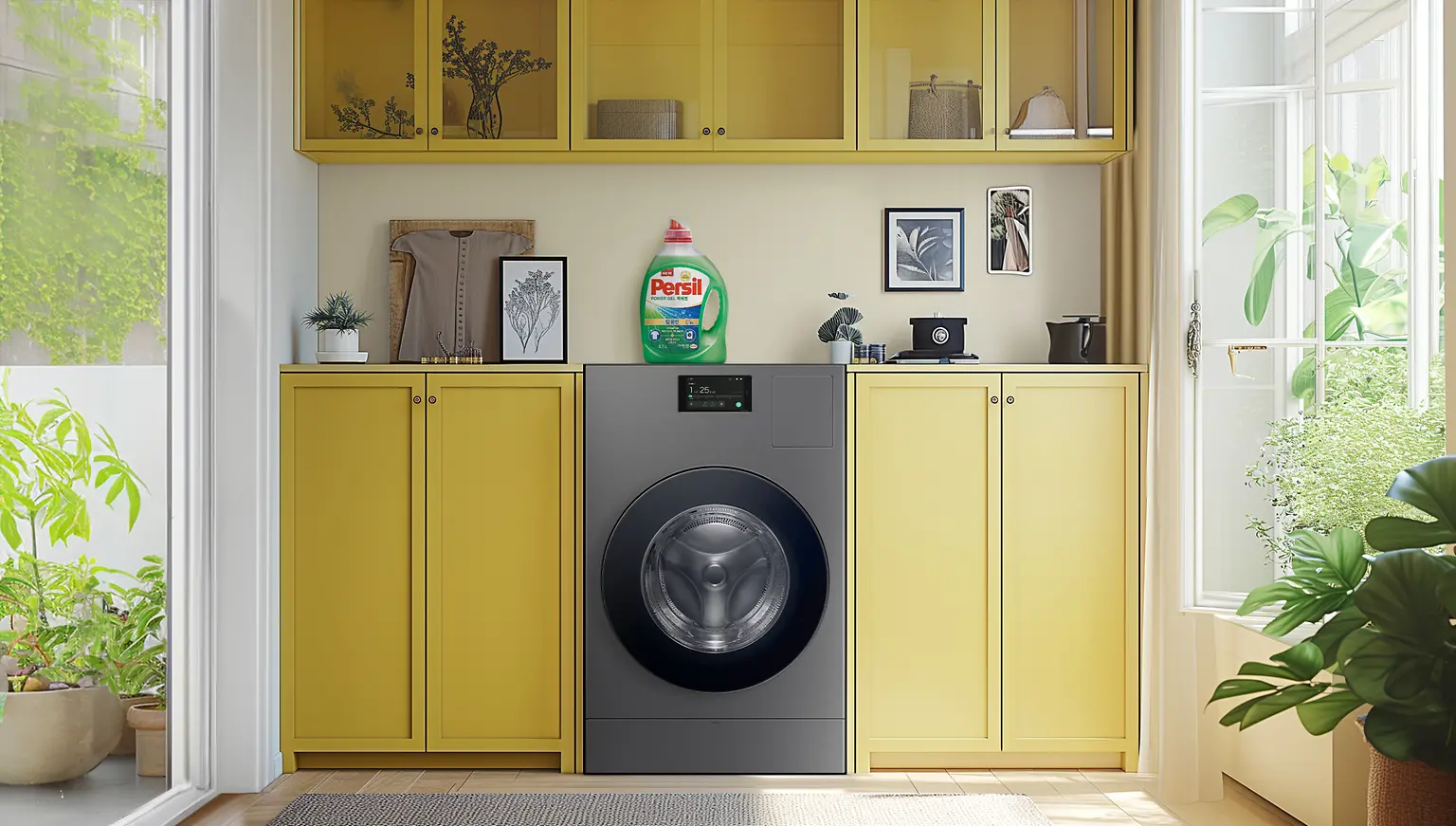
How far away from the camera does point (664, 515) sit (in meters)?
2.77

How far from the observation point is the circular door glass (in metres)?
2.78

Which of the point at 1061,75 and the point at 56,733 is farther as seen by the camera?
the point at 1061,75

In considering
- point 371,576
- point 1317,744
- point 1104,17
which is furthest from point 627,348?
point 1317,744

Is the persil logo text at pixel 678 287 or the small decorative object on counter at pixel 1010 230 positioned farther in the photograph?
the small decorative object on counter at pixel 1010 230

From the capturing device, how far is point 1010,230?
320 cm

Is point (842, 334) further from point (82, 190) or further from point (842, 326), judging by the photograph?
point (82, 190)

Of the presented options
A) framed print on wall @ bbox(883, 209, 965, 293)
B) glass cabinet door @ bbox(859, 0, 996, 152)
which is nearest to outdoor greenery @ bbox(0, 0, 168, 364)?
glass cabinet door @ bbox(859, 0, 996, 152)

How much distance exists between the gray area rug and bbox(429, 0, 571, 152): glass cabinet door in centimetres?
170

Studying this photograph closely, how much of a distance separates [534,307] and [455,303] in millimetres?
238

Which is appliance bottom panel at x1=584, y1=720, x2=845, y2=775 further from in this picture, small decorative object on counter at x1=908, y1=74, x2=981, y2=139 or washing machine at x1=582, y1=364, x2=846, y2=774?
small decorative object on counter at x1=908, y1=74, x2=981, y2=139

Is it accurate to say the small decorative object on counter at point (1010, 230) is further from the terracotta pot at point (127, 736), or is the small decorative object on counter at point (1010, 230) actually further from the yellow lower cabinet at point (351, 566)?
the terracotta pot at point (127, 736)

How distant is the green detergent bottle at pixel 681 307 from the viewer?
121 inches

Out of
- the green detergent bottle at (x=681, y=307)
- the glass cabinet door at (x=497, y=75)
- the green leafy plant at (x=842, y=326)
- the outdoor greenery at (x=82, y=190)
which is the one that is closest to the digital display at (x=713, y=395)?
the green detergent bottle at (x=681, y=307)

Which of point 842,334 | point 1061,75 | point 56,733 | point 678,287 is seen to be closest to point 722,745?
point 842,334
